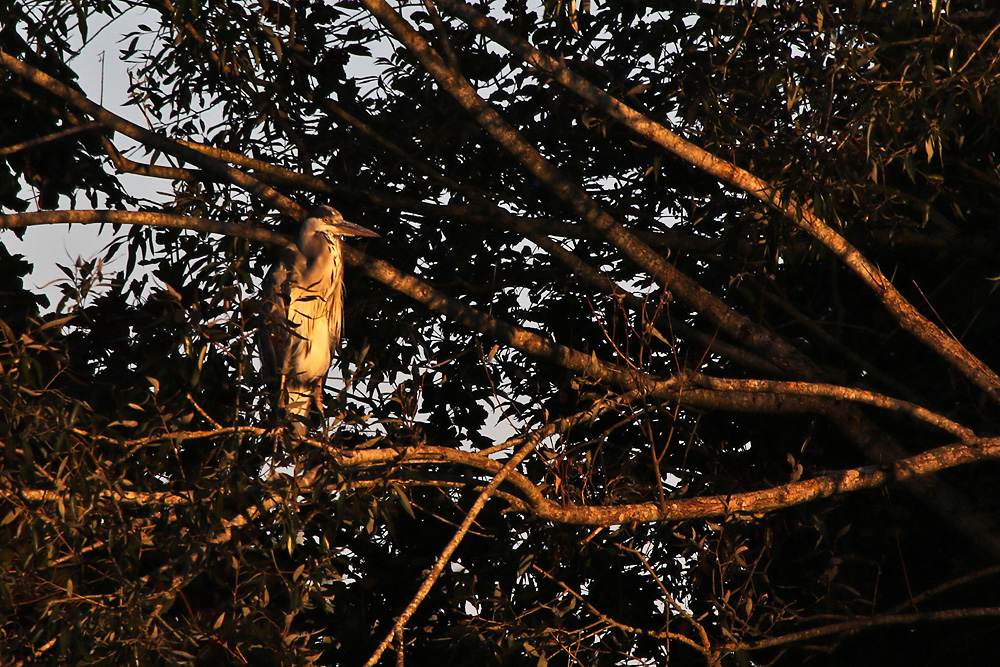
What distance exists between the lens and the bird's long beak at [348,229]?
4.69 m

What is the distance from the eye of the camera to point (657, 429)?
186 inches

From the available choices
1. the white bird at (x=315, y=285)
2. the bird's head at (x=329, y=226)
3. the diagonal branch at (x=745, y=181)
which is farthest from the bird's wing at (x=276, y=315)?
the diagonal branch at (x=745, y=181)

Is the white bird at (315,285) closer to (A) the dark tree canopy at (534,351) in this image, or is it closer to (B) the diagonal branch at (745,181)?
(A) the dark tree canopy at (534,351)

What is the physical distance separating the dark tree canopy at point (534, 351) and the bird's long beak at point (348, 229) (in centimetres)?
18

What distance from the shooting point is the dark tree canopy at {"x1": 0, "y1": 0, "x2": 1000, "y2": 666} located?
288 centimetres

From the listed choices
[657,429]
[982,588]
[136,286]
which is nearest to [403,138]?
[136,286]

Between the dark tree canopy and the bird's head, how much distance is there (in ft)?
0.54

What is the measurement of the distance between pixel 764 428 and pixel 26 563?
3.20m

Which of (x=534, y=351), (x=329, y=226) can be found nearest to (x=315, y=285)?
(x=329, y=226)

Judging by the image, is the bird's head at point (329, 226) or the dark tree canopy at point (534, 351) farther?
the bird's head at point (329, 226)

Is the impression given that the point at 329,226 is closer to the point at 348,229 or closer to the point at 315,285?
the point at 348,229

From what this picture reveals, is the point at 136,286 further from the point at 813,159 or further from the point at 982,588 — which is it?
A: the point at 982,588

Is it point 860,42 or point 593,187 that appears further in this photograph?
point 593,187

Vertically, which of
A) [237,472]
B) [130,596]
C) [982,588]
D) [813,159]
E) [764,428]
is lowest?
[982,588]
